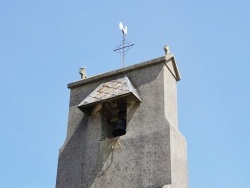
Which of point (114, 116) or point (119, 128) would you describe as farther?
point (114, 116)

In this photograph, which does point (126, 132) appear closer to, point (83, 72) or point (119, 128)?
point (119, 128)

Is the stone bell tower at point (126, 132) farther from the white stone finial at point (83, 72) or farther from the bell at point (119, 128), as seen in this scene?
the white stone finial at point (83, 72)

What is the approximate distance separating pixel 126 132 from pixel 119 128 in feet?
1.66

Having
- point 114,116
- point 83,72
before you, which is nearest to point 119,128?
point 114,116

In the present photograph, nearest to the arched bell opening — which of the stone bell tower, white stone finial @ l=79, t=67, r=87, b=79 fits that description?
the stone bell tower

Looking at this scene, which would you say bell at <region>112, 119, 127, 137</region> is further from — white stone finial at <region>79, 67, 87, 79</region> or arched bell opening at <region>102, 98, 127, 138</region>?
white stone finial at <region>79, 67, 87, 79</region>

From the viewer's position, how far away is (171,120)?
1338 cm

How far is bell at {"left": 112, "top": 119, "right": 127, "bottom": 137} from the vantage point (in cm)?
1372

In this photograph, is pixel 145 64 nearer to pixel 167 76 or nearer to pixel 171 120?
pixel 167 76

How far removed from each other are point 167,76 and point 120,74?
1.27 meters

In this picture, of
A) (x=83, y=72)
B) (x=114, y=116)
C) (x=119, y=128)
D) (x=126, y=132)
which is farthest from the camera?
(x=83, y=72)

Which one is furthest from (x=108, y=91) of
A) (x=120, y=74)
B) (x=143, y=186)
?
(x=143, y=186)

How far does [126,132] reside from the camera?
13289 millimetres

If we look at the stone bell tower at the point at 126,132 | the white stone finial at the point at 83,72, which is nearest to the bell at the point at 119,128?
the stone bell tower at the point at 126,132
